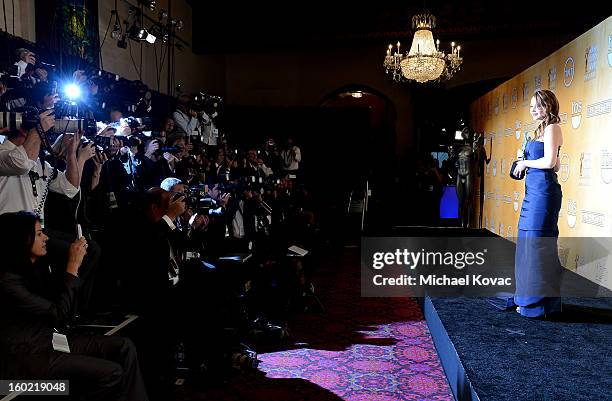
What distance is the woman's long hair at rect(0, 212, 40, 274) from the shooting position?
2268mm

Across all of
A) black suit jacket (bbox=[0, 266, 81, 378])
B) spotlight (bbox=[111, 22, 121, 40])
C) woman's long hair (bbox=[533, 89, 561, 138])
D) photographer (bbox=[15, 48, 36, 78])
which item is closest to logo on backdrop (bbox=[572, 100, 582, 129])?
woman's long hair (bbox=[533, 89, 561, 138])

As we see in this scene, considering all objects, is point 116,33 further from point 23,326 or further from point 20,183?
point 23,326

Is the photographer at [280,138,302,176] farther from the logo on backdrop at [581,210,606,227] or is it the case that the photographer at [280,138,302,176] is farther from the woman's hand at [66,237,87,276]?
the woman's hand at [66,237,87,276]

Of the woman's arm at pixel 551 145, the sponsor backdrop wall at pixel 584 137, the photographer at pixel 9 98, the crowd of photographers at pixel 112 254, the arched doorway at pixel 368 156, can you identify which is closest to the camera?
the crowd of photographers at pixel 112 254

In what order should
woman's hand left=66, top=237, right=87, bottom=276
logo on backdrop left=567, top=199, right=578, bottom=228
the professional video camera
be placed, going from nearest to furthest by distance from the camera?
1. woman's hand left=66, top=237, right=87, bottom=276
2. the professional video camera
3. logo on backdrop left=567, top=199, right=578, bottom=228

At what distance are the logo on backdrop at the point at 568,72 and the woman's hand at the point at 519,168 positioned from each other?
2557 millimetres

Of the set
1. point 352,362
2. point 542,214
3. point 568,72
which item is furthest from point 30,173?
point 568,72

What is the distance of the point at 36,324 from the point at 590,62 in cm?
534

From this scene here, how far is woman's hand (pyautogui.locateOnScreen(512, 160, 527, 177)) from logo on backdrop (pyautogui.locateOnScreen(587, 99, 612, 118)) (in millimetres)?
1626

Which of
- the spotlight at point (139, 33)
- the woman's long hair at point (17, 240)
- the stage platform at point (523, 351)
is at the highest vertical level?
the spotlight at point (139, 33)

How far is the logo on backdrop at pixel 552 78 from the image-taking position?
6394 millimetres

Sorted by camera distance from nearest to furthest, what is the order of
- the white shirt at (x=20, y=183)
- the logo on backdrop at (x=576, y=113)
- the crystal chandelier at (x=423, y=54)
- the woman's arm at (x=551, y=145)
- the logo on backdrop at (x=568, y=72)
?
1. the white shirt at (x=20, y=183)
2. the woman's arm at (x=551, y=145)
3. the logo on backdrop at (x=576, y=113)
4. the logo on backdrop at (x=568, y=72)
5. the crystal chandelier at (x=423, y=54)

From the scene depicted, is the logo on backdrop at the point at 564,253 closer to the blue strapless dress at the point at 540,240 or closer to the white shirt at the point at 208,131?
the blue strapless dress at the point at 540,240

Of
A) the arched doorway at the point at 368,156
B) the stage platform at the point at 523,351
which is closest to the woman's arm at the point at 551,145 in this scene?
the stage platform at the point at 523,351
